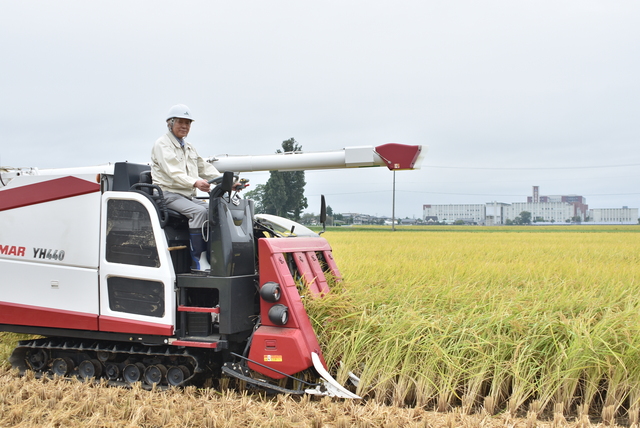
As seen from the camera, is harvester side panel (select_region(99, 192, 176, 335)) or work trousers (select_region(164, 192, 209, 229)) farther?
work trousers (select_region(164, 192, 209, 229))

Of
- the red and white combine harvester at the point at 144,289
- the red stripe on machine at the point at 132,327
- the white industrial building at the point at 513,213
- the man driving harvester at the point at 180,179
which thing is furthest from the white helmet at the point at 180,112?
the white industrial building at the point at 513,213

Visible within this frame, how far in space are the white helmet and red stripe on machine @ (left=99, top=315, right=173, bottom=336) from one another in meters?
1.94

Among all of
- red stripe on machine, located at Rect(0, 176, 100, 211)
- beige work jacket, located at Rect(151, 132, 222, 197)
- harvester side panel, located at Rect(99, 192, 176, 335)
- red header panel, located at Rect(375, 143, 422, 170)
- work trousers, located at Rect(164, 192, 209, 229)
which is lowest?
harvester side panel, located at Rect(99, 192, 176, 335)

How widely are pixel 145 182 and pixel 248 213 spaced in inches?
41.4

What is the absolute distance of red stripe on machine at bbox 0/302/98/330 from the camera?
5.01m

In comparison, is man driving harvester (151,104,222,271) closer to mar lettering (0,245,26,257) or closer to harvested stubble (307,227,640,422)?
harvested stubble (307,227,640,422)

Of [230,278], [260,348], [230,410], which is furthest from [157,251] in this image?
[230,410]

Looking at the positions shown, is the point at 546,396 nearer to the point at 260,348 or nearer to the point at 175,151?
the point at 260,348

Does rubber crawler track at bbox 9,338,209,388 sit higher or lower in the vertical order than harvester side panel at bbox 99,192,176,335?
lower

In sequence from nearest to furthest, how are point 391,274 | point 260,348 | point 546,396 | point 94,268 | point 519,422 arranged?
point 519,422, point 546,396, point 260,348, point 94,268, point 391,274

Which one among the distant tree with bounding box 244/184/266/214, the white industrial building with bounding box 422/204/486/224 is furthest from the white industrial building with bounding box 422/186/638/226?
the distant tree with bounding box 244/184/266/214

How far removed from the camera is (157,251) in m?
4.80

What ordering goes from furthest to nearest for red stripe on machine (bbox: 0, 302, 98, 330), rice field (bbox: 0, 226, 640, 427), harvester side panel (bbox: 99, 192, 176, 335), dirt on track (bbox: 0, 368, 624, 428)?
1. red stripe on machine (bbox: 0, 302, 98, 330)
2. harvester side panel (bbox: 99, 192, 176, 335)
3. rice field (bbox: 0, 226, 640, 427)
4. dirt on track (bbox: 0, 368, 624, 428)

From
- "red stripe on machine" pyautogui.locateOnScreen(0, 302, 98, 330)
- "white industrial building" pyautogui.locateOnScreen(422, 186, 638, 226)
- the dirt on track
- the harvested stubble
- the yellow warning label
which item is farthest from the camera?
"white industrial building" pyautogui.locateOnScreen(422, 186, 638, 226)
